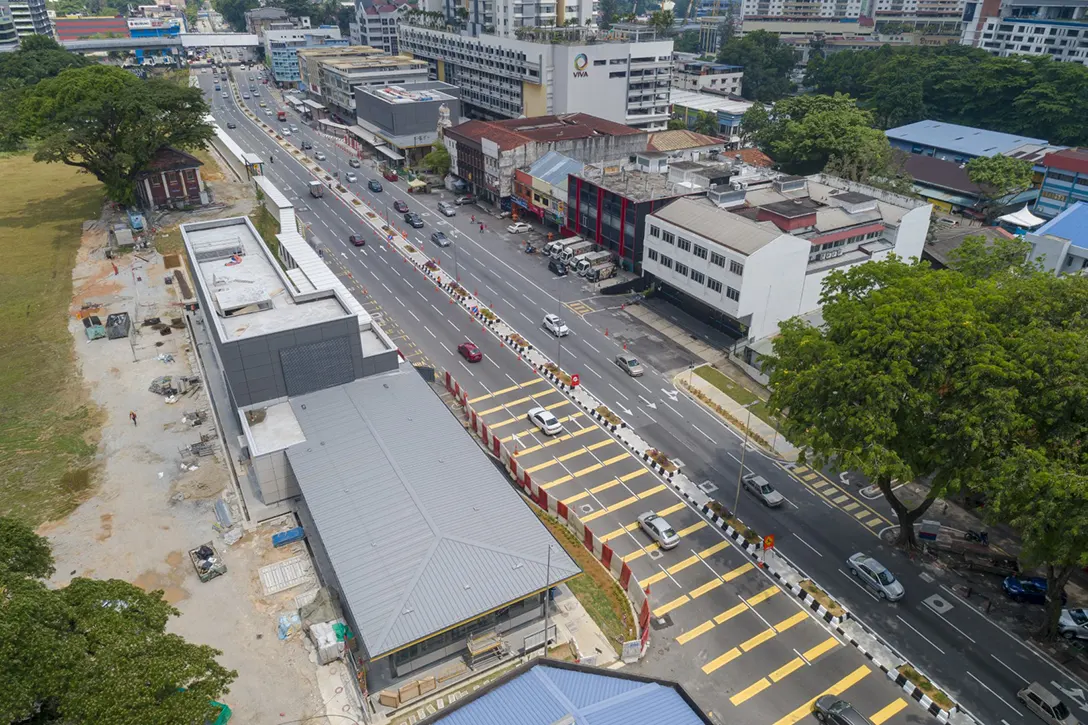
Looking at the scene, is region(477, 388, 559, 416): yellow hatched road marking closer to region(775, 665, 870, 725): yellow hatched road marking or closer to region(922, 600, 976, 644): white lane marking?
region(775, 665, 870, 725): yellow hatched road marking

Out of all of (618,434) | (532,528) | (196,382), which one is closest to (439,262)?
(196,382)

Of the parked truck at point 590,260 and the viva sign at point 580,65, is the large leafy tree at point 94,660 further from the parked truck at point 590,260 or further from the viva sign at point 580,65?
the viva sign at point 580,65

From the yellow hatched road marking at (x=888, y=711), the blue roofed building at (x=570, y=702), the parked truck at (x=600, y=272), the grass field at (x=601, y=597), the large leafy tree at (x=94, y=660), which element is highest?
the large leafy tree at (x=94, y=660)

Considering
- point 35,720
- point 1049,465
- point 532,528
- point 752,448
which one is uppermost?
point 1049,465

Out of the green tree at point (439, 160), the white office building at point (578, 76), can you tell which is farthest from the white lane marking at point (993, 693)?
the white office building at point (578, 76)

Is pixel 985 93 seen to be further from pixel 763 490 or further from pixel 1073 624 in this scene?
pixel 1073 624

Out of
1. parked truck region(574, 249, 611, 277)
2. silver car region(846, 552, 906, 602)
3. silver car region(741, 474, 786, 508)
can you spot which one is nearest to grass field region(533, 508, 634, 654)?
silver car region(741, 474, 786, 508)

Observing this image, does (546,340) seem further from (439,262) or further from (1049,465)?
(1049,465)
